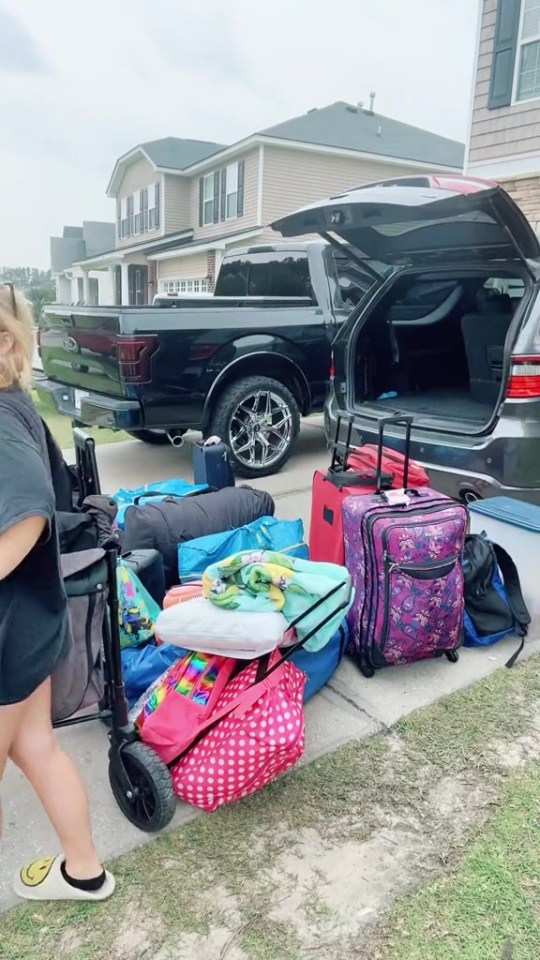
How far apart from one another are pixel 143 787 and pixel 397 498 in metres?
1.44

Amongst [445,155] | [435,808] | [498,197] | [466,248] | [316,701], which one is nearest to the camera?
[435,808]

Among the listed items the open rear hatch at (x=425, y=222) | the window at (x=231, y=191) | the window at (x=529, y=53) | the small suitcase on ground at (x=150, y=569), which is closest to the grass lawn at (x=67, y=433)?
the open rear hatch at (x=425, y=222)

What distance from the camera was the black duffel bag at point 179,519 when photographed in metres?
3.34

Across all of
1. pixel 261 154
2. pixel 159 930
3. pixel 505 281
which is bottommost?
pixel 159 930

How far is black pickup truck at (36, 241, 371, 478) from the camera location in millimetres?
5082

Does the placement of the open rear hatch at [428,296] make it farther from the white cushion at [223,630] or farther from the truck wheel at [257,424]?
the white cushion at [223,630]

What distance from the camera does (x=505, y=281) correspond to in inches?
218

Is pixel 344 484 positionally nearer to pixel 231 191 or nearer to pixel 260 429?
pixel 260 429

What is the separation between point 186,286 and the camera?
23.5 meters

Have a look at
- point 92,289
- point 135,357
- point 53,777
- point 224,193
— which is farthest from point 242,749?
point 92,289

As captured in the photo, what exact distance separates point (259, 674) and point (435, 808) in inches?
26.5

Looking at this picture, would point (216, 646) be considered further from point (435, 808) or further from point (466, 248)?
point (466, 248)

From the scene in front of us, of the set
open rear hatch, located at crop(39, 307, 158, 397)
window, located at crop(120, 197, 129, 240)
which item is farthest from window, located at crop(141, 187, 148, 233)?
open rear hatch, located at crop(39, 307, 158, 397)

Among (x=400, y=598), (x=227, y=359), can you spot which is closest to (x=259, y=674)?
(x=400, y=598)
